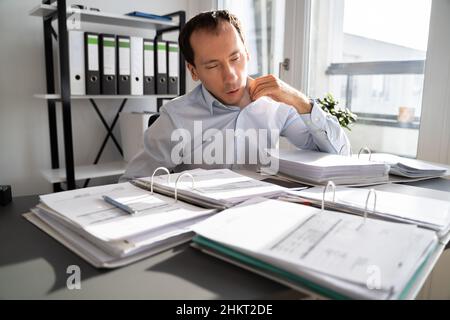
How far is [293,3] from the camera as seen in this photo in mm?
2213

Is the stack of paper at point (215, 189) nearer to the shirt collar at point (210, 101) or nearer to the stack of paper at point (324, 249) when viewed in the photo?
the stack of paper at point (324, 249)

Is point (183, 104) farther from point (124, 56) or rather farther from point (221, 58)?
point (124, 56)

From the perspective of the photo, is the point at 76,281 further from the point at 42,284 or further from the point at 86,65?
the point at 86,65

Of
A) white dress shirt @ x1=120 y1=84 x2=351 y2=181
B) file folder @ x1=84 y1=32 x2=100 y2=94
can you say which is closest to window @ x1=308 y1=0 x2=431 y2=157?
white dress shirt @ x1=120 y1=84 x2=351 y2=181

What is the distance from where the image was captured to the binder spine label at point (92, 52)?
6.92ft

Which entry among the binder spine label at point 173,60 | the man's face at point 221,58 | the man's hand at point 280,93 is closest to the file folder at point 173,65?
the binder spine label at point 173,60

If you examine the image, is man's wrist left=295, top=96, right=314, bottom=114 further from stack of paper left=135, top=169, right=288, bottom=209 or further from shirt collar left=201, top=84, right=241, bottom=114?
stack of paper left=135, top=169, right=288, bottom=209

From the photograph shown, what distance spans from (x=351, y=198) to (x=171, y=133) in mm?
789

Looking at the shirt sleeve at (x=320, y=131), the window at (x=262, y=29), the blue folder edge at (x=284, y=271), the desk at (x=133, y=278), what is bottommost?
the desk at (x=133, y=278)

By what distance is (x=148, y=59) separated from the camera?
2.35m

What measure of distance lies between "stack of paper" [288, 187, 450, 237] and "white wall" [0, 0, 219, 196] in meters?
2.00

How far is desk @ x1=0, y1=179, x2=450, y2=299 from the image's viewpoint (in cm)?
45

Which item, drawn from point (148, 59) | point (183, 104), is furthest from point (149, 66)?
point (183, 104)

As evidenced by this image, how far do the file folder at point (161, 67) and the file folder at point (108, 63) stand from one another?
0.29m
